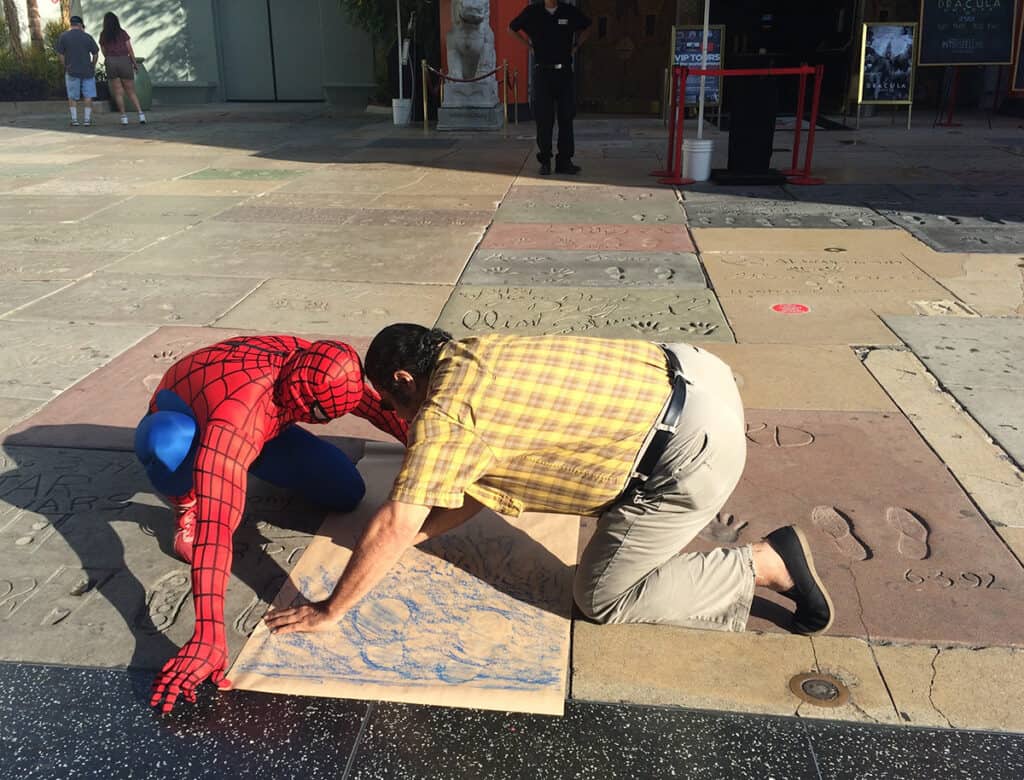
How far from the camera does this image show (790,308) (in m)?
5.68

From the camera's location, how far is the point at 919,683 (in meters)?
2.54

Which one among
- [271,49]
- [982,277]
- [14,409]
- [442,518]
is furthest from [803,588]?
[271,49]

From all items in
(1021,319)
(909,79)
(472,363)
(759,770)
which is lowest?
(759,770)

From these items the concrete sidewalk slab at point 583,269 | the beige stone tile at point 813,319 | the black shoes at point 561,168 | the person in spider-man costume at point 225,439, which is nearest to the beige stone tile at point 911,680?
the person in spider-man costume at point 225,439

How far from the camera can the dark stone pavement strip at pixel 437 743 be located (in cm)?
228

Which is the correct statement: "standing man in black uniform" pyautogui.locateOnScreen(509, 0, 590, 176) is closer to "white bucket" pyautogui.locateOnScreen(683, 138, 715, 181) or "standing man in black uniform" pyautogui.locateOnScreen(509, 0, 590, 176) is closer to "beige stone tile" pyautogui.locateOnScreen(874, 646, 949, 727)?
"white bucket" pyautogui.locateOnScreen(683, 138, 715, 181)

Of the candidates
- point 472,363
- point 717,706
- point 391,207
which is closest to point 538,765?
point 717,706

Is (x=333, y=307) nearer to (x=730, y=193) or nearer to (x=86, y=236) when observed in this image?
(x=86, y=236)

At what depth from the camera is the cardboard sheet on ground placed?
2.55 m

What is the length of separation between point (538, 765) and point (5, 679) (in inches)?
59.4

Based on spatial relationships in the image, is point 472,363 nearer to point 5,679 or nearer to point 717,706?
point 717,706

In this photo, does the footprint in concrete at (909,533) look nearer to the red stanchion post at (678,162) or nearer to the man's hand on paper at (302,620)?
the man's hand on paper at (302,620)

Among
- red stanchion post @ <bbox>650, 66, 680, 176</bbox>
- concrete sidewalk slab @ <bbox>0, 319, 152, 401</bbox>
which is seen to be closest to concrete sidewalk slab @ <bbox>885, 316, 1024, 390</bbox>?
concrete sidewalk slab @ <bbox>0, 319, 152, 401</bbox>

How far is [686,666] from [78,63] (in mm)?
16520
